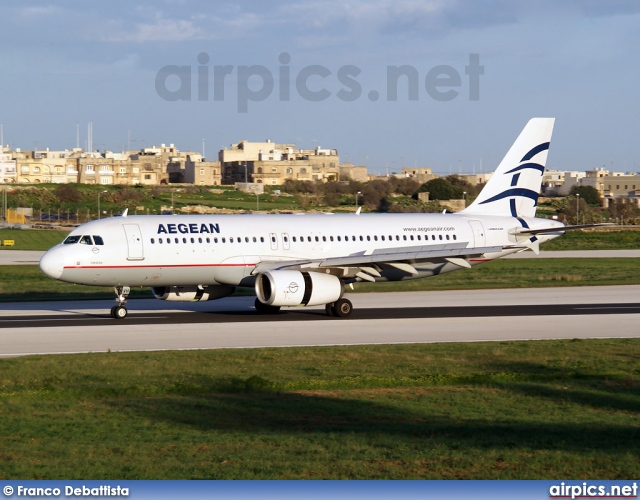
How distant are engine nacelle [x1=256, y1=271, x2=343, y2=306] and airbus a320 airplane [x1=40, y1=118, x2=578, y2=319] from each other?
37mm

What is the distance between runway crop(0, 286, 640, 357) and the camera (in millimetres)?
29938

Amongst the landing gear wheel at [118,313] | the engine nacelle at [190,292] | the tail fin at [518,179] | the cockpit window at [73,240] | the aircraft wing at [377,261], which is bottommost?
the landing gear wheel at [118,313]

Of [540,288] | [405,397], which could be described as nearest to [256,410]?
[405,397]

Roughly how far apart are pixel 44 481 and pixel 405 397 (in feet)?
29.5

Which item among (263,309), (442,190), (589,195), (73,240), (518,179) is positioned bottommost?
(263,309)

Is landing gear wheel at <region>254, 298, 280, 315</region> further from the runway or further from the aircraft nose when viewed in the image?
the aircraft nose

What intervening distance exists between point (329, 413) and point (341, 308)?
1852 centimetres

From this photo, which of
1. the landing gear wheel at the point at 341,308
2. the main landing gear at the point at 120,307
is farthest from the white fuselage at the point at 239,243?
the landing gear wheel at the point at 341,308

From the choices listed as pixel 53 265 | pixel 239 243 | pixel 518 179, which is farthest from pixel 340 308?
pixel 518 179

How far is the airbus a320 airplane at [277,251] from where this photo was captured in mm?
35406

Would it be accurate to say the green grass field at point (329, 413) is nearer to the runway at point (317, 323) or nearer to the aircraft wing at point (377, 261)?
the runway at point (317, 323)

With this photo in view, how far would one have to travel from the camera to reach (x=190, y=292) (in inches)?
1505

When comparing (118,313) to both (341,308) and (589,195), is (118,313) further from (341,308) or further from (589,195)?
(589,195)

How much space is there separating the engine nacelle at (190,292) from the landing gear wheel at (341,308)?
4398mm
